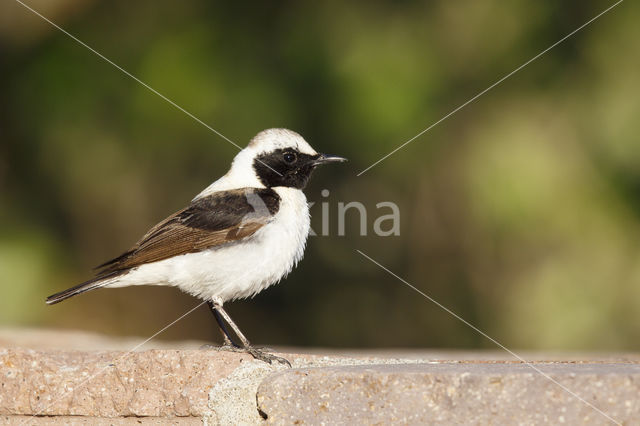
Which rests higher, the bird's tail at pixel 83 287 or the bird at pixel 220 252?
the bird at pixel 220 252

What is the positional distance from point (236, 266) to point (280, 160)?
99cm

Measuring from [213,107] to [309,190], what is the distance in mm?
1136

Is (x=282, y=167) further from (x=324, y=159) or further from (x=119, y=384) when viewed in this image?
(x=119, y=384)

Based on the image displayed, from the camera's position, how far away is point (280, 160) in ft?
16.3

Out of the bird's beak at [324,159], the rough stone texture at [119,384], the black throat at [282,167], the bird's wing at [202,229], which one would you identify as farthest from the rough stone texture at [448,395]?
the bird's beak at [324,159]

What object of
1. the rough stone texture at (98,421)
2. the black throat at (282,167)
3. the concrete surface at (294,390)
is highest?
the black throat at (282,167)

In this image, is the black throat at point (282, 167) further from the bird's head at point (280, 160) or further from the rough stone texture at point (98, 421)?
Result: the rough stone texture at point (98, 421)

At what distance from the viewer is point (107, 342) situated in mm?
4957

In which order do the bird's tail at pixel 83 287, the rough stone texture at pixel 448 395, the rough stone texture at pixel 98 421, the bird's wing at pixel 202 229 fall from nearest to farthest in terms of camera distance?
the rough stone texture at pixel 448 395 → the rough stone texture at pixel 98 421 → the bird's tail at pixel 83 287 → the bird's wing at pixel 202 229

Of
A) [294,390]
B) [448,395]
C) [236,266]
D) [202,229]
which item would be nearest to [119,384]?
[294,390]

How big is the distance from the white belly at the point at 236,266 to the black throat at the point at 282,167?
0.55m

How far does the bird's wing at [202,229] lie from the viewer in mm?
4289

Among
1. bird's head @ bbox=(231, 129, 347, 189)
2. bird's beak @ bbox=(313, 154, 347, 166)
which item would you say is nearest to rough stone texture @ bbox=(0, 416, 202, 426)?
bird's head @ bbox=(231, 129, 347, 189)

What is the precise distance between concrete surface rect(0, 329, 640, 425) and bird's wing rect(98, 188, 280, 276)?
45.3 inches
